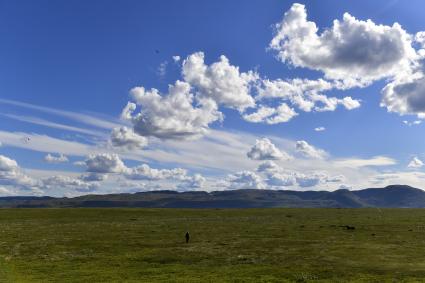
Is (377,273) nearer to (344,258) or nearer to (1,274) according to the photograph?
(344,258)

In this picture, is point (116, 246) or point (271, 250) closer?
point (271, 250)

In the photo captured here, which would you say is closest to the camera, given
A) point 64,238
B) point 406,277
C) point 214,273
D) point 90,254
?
point 406,277

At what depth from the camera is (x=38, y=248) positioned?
218 feet

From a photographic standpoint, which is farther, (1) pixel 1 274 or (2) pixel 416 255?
(2) pixel 416 255

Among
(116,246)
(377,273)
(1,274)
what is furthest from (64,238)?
(377,273)

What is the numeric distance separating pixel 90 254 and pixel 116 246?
344 inches

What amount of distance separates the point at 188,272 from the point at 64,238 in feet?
137

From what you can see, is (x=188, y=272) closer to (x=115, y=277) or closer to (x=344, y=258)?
(x=115, y=277)

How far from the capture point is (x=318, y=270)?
4638 centimetres

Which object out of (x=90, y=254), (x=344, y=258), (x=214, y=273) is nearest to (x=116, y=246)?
(x=90, y=254)

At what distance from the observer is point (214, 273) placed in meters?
45.2

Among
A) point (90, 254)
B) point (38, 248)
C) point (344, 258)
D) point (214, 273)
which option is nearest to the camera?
point (214, 273)

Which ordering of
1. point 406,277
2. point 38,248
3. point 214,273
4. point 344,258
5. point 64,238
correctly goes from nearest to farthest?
point 406,277 → point 214,273 → point 344,258 → point 38,248 → point 64,238

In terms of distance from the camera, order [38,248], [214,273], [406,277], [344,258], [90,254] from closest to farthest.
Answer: [406,277] < [214,273] < [344,258] < [90,254] < [38,248]
